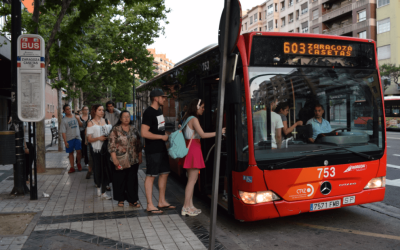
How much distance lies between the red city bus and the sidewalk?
81cm

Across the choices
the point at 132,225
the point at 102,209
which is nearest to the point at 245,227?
the point at 132,225

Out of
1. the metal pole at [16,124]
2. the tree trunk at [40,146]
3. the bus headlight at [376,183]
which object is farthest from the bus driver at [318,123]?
the tree trunk at [40,146]

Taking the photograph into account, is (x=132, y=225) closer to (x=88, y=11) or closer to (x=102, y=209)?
(x=102, y=209)

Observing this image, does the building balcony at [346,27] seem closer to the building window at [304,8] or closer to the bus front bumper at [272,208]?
the building window at [304,8]

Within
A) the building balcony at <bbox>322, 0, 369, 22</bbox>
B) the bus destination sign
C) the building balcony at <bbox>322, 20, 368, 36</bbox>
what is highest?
the building balcony at <bbox>322, 0, 369, 22</bbox>

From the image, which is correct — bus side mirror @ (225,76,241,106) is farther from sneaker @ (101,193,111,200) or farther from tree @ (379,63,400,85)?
tree @ (379,63,400,85)

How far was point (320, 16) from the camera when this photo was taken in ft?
172

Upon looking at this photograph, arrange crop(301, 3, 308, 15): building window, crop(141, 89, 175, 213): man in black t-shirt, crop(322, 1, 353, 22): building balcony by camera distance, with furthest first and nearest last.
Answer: crop(301, 3, 308, 15): building window
crop(322, 1, 353, 22): building balcony
crop(141, 89, 175, 213): man in black t-shirt

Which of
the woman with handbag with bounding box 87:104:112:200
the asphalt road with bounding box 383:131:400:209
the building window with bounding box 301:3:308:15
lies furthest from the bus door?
the building window with bounding box 301:3:308:15

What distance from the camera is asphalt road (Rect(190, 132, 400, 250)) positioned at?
4.59m

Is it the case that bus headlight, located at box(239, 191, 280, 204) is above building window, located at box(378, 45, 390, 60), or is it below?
below

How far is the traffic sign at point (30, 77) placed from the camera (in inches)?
270

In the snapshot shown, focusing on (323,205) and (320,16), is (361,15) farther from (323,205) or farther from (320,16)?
(323,205)

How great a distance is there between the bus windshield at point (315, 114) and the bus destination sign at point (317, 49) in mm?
218
